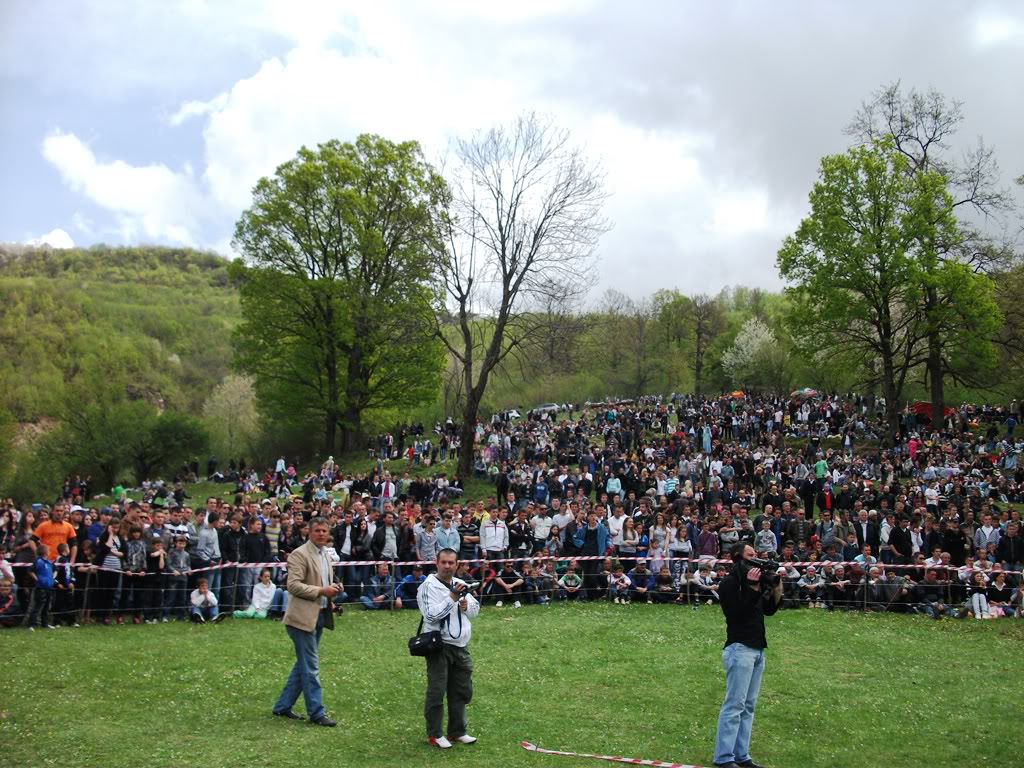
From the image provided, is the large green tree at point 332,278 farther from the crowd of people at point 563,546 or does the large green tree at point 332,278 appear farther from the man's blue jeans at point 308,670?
the man's blue jeans at point 308,670

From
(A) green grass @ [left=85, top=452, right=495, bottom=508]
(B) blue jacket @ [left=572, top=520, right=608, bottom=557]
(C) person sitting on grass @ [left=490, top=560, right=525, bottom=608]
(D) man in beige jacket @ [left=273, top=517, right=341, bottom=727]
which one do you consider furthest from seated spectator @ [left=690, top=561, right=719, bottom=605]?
(A) green grass @ [left=85, top=452, right=495, bottom=508]

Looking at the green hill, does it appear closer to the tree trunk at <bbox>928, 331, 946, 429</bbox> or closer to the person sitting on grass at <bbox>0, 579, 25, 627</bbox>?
the person sitting on grass at <bbox>0, 579, 25, 627</bbox>

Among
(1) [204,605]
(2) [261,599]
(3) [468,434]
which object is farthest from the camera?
(3) [468,434]

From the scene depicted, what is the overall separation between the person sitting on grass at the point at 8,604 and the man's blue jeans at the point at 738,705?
10732 millimetres

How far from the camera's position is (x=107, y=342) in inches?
3211

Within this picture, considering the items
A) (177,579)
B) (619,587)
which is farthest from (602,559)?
(177,579)

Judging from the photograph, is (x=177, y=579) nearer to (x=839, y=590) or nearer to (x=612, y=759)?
(x=612, y=759)

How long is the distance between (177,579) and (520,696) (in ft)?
24.9

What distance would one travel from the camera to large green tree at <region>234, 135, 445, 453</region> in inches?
1687

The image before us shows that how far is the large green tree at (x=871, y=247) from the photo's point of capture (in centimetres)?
4028

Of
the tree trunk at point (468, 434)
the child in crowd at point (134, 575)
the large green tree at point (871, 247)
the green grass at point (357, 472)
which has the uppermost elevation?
the large green tree at point (871, 247)

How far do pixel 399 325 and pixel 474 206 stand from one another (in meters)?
5.67

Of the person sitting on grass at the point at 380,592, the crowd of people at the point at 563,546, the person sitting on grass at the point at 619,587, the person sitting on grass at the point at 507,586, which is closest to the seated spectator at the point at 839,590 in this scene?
the crowd of people at the point at 563,546

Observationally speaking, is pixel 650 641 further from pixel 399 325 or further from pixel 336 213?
pixel 336 213
